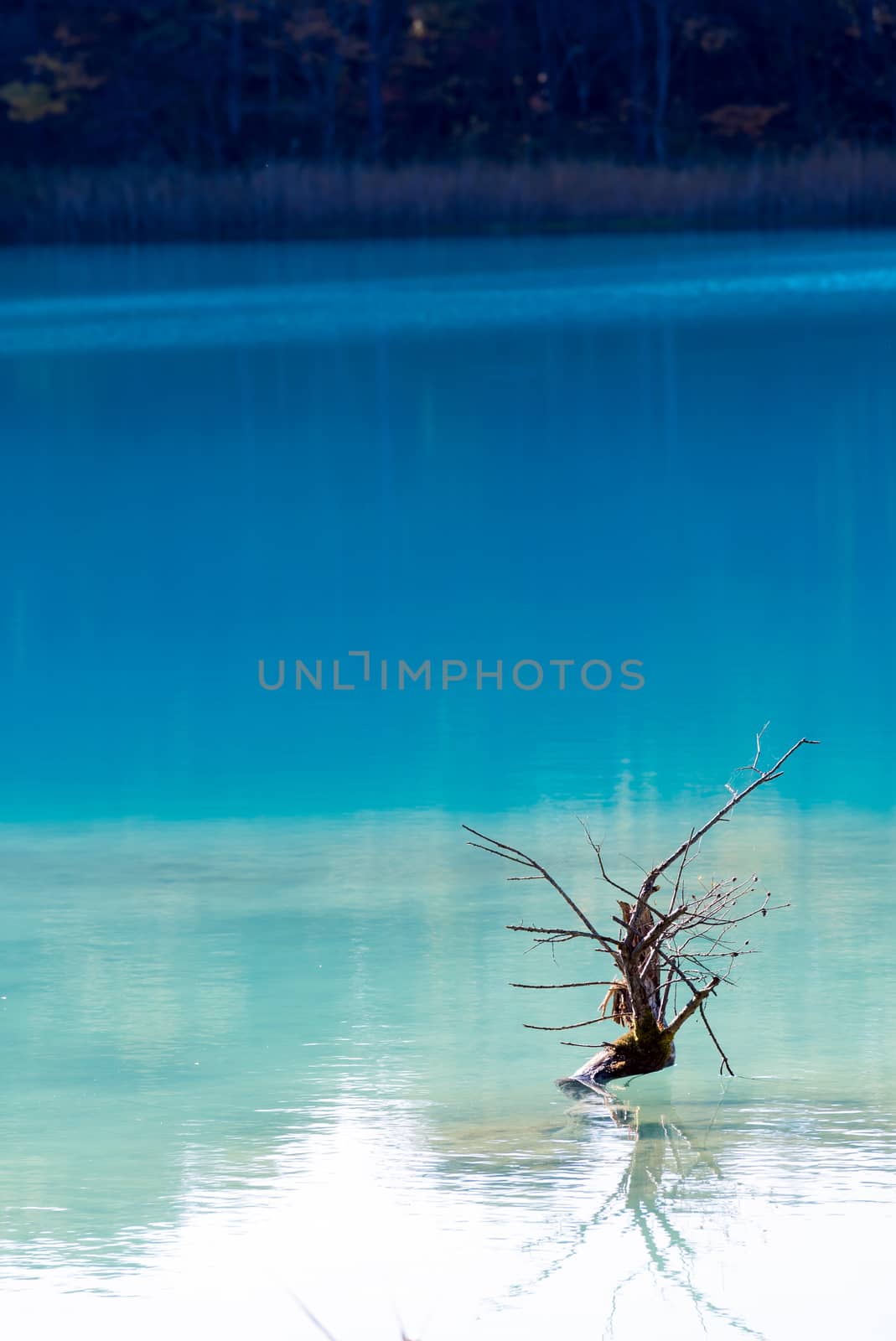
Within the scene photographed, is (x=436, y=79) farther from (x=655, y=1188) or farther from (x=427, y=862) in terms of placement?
(x=655, y=1188)

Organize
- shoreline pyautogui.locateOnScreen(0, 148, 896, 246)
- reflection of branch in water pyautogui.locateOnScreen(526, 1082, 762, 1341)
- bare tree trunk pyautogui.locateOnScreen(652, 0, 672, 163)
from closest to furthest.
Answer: reflection of branch in water pyautogui.locateOnScreen(526, 1082, 762, 1341) < shoreline pyautogui.locateOnScreen(0, 148, 896, 246) < bare tree trunk pyautogui.locateOnScreen(652, 0, 672, 163)

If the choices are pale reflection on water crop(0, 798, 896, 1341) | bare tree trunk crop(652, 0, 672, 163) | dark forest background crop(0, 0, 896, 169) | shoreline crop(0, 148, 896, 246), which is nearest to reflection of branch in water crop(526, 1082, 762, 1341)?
pale reflection on water crop(0, 798, 896, 1341)

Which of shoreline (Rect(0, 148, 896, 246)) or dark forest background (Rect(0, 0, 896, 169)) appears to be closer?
shoreline (Rect(0, 148, 896, 246))

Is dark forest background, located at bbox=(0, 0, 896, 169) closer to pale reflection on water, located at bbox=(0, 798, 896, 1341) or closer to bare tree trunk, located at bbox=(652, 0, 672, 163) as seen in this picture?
bare tree trunk, located at bbox=(652, 0, 672, 163)

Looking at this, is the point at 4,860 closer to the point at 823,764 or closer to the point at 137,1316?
the point at 823,764

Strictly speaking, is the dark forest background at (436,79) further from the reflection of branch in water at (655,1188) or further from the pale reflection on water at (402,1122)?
the reflection of branch in water at (655,1188)

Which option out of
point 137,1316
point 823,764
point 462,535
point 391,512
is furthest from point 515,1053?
point 391,512
